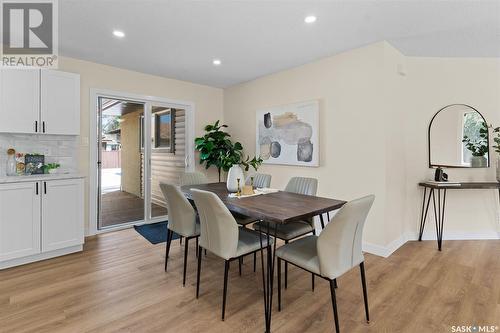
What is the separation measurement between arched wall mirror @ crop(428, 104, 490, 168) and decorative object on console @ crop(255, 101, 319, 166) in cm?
167

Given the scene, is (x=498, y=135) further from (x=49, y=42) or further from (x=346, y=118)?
(x=49, y=42)

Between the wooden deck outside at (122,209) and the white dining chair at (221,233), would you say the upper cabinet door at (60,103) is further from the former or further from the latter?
the white dining chair at (221,233)

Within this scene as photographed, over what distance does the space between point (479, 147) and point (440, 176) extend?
690 mm

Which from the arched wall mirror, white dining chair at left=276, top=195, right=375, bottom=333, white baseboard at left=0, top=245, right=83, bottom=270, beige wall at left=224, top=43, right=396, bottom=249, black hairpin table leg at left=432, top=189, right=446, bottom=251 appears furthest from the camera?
the arched wall mirror

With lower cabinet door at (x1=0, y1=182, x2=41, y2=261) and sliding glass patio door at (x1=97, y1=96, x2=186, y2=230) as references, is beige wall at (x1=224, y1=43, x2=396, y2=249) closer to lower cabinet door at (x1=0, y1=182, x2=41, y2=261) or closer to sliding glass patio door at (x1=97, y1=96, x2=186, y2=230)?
sliding glass patio door at (x1=97, y1=96, x2=186, y2=230)

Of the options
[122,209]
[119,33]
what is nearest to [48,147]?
[122,209]

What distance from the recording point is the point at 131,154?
447 centimetres

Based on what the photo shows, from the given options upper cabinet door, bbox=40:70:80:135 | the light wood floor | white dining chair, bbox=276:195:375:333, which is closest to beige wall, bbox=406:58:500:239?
the light wood floor

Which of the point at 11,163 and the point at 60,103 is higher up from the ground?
the point at 60,103

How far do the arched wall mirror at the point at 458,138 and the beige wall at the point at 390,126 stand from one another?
0.10 m

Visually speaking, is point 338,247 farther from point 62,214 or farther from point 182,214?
point 62,214

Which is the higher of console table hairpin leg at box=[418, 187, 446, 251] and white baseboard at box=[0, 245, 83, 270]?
console table hairpin leg at box=[418, 187, 446, 251]

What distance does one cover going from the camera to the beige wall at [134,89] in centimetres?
365

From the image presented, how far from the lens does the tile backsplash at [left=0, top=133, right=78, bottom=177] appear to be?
3.07 metres
